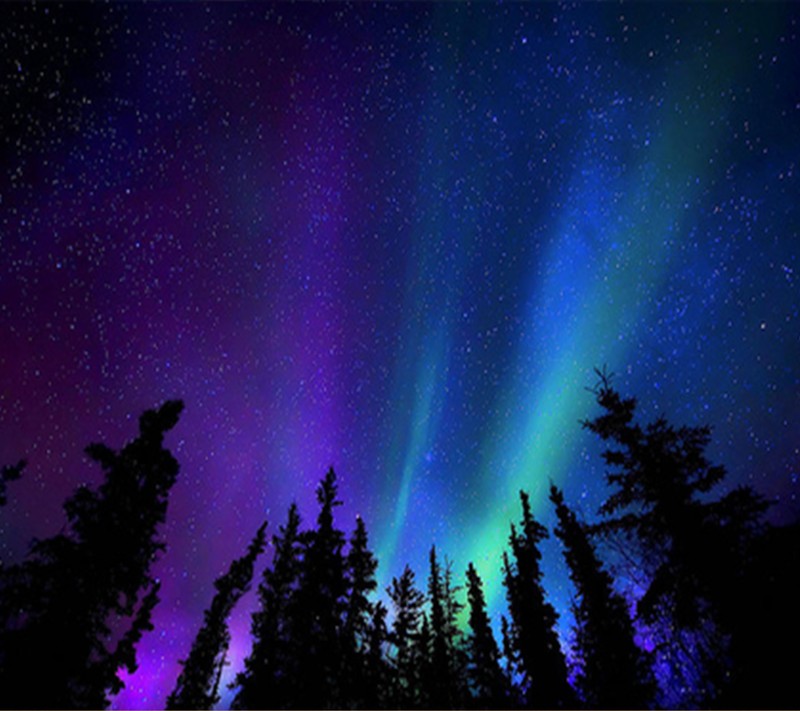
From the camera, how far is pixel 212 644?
90.9 ft

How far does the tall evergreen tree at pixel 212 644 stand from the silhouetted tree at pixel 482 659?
67.3 feet

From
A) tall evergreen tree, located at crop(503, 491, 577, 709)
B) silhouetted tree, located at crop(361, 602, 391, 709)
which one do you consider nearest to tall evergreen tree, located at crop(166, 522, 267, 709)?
silhouetted tree, located at crop(361, 602, 391, 709)

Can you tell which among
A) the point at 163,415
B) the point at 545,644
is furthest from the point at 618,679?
the point at 163,415

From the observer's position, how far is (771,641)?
1015cm

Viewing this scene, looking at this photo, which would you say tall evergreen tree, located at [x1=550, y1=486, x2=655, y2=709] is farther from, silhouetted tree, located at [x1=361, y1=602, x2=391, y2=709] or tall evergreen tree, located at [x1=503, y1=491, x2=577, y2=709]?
silhouetted tree, located at [x1=361, y1=602, x2=391, y2=709]

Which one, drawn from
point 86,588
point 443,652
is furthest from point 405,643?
point 86,588

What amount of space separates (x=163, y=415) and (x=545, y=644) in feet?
84.1

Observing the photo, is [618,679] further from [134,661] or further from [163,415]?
[163,415]

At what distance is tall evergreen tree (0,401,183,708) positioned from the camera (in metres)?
13.3

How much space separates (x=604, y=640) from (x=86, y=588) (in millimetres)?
25236

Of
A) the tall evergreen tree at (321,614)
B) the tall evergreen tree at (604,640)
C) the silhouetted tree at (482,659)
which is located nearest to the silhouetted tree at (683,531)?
the tall evergreen tree at (604,640)

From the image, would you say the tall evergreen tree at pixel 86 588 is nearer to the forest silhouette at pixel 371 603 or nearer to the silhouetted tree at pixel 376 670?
the forest silhouette at pixel 371 603

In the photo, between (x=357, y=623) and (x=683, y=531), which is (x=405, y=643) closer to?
(x=357, y=623)

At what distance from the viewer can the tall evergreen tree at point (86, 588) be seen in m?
13.3
